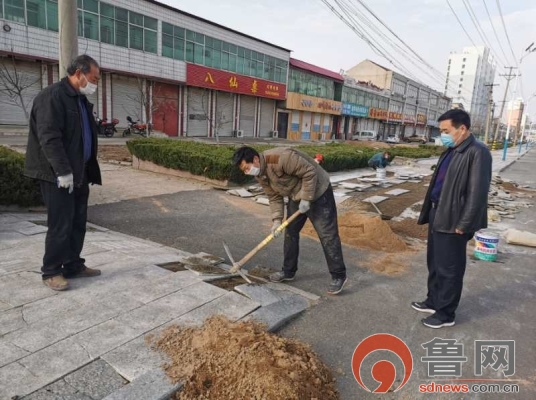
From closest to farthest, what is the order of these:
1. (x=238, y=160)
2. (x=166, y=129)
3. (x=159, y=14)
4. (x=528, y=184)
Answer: (x=238, y=160) < (x=528, y=184) < (x=159, y=14) < (x=166, y=129)

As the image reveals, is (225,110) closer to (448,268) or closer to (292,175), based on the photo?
(292,175)

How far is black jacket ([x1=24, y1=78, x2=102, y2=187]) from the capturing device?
2887 mm

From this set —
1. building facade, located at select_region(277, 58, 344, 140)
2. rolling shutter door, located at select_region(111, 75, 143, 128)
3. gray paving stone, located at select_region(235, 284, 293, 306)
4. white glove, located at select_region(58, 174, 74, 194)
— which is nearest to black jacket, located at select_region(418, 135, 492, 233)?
gray paving stone, located at select_region(235, 284, 293, 306)

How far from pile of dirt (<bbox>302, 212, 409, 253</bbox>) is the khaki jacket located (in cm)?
222

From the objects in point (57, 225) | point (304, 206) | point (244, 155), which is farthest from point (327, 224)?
point (57, 225)

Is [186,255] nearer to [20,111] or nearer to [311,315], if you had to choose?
[311,315]

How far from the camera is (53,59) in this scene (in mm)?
18594

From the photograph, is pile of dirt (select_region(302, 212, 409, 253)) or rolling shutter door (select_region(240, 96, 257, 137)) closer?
pile of dirt (select_region(302, 212, 409, 253))

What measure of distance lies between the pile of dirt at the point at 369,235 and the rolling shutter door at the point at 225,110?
23567 millimetres

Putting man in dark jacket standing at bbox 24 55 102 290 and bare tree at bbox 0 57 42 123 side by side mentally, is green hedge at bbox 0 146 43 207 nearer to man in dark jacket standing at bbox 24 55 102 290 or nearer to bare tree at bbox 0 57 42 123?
man in dark jacket standing at bbox 24 55 102 290

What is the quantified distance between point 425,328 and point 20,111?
20.8 m

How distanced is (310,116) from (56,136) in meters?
38.6

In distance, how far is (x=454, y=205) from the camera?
306cm

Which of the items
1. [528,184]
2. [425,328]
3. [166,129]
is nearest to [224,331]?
[425,328]
